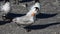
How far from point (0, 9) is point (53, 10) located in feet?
10.3

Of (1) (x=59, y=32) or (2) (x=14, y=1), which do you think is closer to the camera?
(1) (x=59, y=32)

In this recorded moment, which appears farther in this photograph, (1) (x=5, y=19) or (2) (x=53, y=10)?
(2) (x=53, y=10)

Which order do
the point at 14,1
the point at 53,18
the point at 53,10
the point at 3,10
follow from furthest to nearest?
the point at 14,1, the point at 53,10, the point at 53,18, the point at 3,10

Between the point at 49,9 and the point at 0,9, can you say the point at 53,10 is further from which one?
the point at 0,9

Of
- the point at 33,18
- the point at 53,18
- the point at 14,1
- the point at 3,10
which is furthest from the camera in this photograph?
the point at 14,1

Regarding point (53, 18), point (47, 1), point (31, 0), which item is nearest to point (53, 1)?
point (47, 1)

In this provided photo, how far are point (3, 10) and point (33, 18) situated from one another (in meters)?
2.01

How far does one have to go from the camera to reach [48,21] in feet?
36.1

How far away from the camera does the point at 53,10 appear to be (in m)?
13.1

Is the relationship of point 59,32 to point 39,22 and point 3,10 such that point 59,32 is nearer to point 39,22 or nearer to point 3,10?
point 39,22

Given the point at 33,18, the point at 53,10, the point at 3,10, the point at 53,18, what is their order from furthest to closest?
the point at 53,10
the point at 53,18
the point at 3,10
the point at 33,18

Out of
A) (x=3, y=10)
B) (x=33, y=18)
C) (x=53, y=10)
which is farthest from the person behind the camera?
(x=53, y=10)

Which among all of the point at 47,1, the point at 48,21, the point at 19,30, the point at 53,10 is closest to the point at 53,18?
the point at 48,21

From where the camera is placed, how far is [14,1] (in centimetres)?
1494
